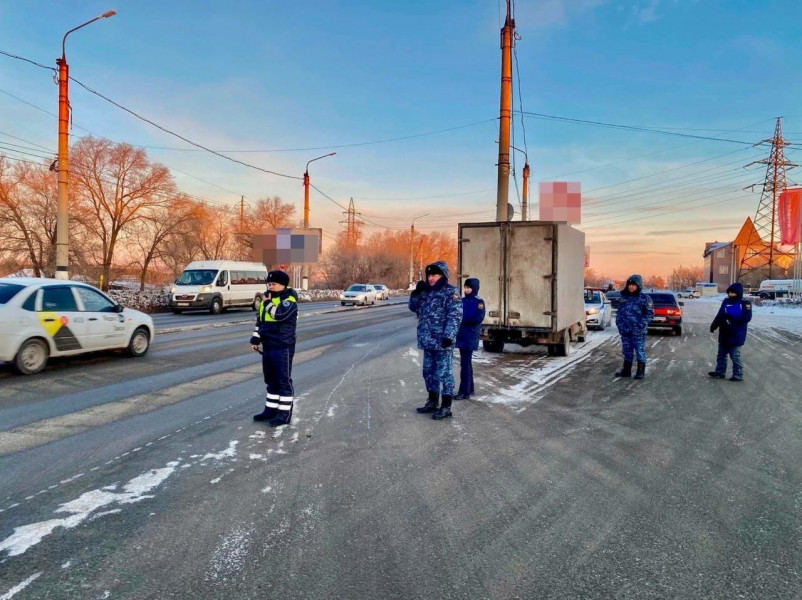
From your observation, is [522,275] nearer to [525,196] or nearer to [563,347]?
[563,347]

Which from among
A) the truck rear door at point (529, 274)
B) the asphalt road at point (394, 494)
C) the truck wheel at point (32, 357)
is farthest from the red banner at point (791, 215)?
the truck wheel at point (32, 357)

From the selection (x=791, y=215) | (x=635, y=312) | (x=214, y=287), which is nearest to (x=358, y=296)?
(x=214, y=287)

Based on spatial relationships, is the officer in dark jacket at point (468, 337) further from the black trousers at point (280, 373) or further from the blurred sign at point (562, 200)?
the blurred sign at point (562, 200)

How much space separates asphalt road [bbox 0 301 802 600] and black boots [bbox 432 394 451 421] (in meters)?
0.16

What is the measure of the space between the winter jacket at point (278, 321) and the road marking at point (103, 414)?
1.80 metres

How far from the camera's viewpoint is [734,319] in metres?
9.34

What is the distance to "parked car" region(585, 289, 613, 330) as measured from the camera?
20.0 m

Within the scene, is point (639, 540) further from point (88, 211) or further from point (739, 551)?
point (88, 211)

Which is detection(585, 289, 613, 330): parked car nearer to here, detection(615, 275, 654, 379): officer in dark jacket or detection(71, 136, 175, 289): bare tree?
detection(615, 275, 654, 379): officer in dark jacket

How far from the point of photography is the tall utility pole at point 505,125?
1583 cm

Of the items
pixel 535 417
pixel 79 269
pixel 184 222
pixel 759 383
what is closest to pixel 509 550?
pixel 535 417

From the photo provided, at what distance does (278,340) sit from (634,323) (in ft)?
21.5

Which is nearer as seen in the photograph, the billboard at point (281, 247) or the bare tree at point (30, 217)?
the billboard at point (281, 247)

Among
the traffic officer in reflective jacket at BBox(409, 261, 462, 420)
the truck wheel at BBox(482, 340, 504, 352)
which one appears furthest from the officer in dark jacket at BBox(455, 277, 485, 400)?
the truck wheel at BBox(482, 340, 504, 352)
